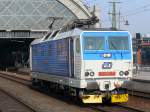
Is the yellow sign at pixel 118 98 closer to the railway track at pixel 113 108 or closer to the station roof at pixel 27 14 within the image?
the railway track at pixel 113 108

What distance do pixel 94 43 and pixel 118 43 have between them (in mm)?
1021

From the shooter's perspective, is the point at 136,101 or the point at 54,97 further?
the point at 54,97

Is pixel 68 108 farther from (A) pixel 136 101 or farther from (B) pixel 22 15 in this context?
(B) pixel 22 15

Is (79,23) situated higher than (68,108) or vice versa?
(79,23)

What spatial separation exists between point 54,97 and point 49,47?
2.53m

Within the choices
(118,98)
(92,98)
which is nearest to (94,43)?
(92,98)

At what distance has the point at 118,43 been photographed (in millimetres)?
20078

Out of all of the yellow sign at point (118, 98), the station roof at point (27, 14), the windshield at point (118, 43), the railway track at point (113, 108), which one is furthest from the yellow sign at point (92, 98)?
the station roof at point (27, 14)

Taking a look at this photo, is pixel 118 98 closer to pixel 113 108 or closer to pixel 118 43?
pixel 113 108

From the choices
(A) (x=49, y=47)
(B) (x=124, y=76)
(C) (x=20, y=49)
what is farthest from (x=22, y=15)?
(B) (x=124, y=76)

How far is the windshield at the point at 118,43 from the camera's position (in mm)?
19969

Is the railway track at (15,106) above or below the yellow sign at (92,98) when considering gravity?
below

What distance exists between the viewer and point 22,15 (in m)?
89.4

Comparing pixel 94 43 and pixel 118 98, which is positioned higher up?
pixel 94 43
